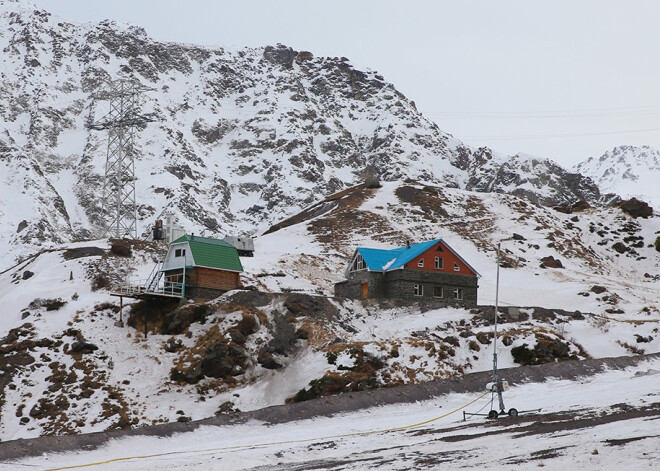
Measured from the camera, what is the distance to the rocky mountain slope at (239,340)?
46156mm

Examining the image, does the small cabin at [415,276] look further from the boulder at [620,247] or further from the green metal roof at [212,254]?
the boulder at [620,247]

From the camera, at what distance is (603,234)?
Answer: 372ft

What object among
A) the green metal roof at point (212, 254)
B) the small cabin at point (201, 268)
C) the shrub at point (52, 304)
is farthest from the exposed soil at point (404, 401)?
the shrub at point (52, 304)

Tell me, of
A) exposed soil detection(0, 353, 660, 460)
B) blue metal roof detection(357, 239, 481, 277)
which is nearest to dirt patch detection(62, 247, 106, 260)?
blue metal roof detection(357, 239, 481, 277)

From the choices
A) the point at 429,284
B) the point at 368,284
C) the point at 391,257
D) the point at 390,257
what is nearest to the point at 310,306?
the point at 368,284

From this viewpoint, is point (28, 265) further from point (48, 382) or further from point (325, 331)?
point (325, 331)

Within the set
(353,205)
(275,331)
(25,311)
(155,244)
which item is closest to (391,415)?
(275,331)

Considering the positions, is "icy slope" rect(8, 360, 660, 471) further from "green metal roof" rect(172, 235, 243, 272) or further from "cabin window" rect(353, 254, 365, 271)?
"cabin window" rect(353, 254, 365, 271)

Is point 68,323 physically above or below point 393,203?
below

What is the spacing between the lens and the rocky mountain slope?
46156 mm

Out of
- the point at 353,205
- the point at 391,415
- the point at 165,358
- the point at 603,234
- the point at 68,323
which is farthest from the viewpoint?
the point at 353,205

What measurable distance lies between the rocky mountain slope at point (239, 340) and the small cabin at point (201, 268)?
2.08 metres

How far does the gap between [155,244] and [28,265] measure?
1383cm

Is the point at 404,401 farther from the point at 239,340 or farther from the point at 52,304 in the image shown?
the point at 52,304
